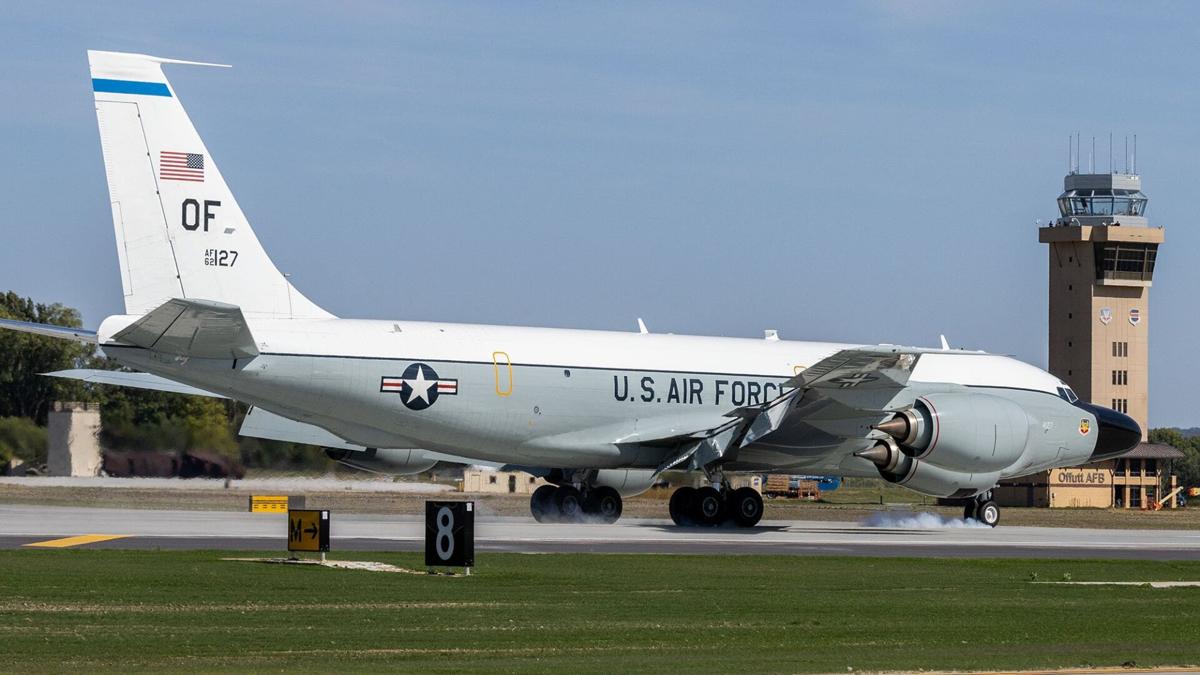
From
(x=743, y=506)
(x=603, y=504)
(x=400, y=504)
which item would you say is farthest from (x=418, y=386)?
(x=400, y=504)

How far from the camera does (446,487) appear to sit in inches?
2064

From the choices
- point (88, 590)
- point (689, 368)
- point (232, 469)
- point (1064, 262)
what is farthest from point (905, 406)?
point (1064, 262)

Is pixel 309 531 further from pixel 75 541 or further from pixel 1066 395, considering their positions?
pixel 1066 395

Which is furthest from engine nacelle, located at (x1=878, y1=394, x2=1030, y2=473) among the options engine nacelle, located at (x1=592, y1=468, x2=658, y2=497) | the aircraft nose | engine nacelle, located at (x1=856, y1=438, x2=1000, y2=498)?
engine nacelle, located at (x1=592, y1=468, x2=658, y2=497)

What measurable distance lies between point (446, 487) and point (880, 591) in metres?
33.0

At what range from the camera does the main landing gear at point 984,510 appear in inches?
1571

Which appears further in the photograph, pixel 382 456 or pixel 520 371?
pixel 382 456

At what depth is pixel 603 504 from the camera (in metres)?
35.9

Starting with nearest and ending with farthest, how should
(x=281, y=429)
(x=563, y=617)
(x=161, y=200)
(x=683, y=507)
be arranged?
(x=563, y=617)
(x=161, y=200)
(x=281, y=429)
(x=683, y=507)

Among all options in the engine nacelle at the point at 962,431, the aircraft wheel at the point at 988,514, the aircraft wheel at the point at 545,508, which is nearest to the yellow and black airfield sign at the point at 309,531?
the aircraft wheel at the point at 545,508

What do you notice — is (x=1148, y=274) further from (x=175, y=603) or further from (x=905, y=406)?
(x=175, y=603)

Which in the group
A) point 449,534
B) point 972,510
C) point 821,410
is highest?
point 821,410

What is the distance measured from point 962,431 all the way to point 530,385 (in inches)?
331

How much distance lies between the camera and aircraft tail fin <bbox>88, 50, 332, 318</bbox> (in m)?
28.1
